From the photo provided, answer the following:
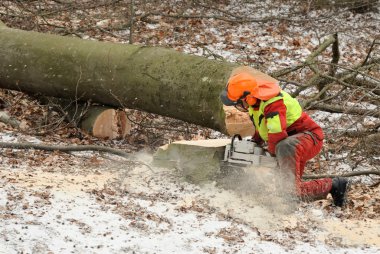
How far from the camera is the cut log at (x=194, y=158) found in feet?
18.4

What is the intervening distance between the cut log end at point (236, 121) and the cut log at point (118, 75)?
0.04 m

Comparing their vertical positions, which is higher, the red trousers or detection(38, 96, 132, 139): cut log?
the red trousers

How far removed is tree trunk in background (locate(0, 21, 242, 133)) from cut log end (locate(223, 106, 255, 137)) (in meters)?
0.05

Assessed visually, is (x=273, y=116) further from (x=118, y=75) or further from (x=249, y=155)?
(x=118, y=75)

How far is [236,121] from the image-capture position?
20.4ft

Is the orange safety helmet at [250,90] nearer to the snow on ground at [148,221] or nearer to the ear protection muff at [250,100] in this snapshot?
the ear protection muff at [250,100]

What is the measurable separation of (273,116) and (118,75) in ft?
7.03

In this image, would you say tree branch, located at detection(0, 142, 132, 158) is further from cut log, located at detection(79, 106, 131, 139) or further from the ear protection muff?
the ear protection muff

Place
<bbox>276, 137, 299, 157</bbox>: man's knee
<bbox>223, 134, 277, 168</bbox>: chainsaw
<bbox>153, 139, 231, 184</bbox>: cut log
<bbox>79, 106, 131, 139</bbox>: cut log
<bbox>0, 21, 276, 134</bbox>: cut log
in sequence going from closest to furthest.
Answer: <bbox>276, 137, 299, 157</bbox>: man's knee
<bbox>223, 134, 277, 168</bbox>: chainsaw
<bbox>153, 139, 231, 184</bbox>: cut log
<bbox>0, 21, 276, 134</bbox>: cut log
<bbox>79, 106, 131, 139</bbox>: cut log

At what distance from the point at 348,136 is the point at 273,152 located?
7.50 ft

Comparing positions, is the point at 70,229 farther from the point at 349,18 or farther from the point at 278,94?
the point at 349,18

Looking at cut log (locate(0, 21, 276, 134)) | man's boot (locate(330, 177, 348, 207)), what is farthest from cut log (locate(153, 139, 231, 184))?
man's boot (locate(330, 177, 348, 207))

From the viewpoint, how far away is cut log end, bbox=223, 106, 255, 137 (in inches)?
243

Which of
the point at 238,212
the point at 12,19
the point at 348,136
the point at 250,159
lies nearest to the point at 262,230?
the point at 238,212
